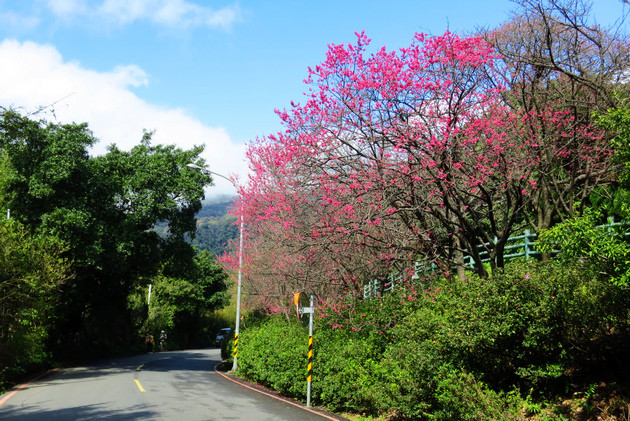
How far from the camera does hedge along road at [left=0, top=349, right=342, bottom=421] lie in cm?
1162

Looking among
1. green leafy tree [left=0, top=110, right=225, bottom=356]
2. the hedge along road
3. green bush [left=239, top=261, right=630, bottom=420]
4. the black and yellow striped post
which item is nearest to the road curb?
the hedge along road

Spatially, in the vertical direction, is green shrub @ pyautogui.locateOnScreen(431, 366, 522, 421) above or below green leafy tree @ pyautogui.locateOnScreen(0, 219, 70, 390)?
below

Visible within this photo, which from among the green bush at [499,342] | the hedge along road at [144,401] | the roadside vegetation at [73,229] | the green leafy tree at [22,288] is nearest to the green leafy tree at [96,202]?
the roadside vegetation at [73,229]

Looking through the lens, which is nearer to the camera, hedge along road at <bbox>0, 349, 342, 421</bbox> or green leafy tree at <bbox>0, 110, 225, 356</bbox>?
hedge along road at <bbox>0, 349, 342, 421</bbox>

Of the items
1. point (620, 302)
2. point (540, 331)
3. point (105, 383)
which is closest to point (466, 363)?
point (540, 331)

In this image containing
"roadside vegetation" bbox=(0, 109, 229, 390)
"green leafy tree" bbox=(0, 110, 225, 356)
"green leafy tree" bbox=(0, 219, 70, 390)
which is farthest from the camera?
"green leafy tree" bbox=(0, 110, 225, 356)

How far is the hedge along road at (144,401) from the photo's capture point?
11625 mm

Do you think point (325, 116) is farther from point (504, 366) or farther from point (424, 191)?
point (504, 366)

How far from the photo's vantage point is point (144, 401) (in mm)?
13742

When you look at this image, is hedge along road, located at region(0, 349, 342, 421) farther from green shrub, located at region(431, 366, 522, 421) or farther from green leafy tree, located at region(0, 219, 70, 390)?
green shrub, located at region(431, 366, 522, 421)

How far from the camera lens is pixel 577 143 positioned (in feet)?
42.1

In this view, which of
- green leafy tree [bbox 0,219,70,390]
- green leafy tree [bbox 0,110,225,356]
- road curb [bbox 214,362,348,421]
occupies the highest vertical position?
green leafy tree [bbox 0,110,225,356]

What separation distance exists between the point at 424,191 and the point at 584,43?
5686mm

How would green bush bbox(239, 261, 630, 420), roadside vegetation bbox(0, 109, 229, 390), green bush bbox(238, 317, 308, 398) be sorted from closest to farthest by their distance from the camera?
green bush bbox(239, 261, 630, 420), green bush bbox(238, 317, 308, 398), roadside vegetation bbox(0, 109, 229, 390)
